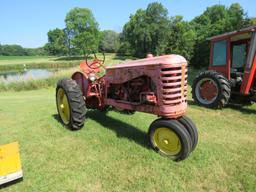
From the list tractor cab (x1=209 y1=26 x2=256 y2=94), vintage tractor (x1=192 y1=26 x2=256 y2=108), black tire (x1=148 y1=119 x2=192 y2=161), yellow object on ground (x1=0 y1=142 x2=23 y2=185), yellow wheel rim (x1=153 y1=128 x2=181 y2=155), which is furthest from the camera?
tractor cab (x1=209 y1=26 x2=256 y2=94)

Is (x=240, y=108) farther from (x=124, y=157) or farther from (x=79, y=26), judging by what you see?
(x=79, y=26)

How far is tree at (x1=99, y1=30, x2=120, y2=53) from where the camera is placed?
205 feet

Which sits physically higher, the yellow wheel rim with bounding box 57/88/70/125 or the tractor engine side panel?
the tractor engine side panel

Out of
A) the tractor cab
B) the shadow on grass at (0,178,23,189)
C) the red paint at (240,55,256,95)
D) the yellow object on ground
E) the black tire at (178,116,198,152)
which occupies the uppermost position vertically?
the tractor cab

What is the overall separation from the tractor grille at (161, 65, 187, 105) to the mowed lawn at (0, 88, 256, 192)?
2.71ft

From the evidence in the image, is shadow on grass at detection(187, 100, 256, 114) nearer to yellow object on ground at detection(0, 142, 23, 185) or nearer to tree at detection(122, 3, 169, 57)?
yellow object on ground at detection(0, 142, 23, 185)

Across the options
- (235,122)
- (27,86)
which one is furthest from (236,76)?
(27,86)

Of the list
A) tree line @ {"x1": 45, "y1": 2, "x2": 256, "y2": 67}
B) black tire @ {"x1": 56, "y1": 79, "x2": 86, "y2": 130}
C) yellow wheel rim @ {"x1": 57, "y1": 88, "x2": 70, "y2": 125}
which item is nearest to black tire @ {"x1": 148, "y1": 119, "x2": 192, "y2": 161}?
black tire @ {"x1": 56, "y1": 79, "x2": 86, "y2": 130}

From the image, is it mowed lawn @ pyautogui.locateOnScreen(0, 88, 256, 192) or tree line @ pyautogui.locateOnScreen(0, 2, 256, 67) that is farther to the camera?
tree line @ pyautogui.locateOnScreen(0, 2, 256, 67)

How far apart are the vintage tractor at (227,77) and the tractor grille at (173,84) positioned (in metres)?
3.13

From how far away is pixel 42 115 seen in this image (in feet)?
19.4

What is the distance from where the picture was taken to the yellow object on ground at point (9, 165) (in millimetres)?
2863

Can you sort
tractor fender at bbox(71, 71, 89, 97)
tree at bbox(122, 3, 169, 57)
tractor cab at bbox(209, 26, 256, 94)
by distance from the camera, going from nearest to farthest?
tractor fender at bbox(71, 71, 89, 97), tractor cab at bbox(209, 26, 256, 94), tree at bbox(122, 3, 169, 57)

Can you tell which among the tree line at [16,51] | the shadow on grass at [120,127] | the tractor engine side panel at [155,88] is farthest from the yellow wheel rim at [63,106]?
the tree line at [16,51]
